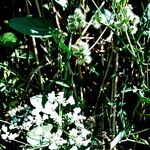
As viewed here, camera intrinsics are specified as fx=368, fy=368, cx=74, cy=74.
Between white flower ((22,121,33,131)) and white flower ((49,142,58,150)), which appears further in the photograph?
white flower ((22,121,33,131))

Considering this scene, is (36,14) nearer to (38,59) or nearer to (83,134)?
(38,59)

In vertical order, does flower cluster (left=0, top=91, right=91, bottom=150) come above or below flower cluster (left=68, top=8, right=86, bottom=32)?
below

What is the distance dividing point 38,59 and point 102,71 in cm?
23

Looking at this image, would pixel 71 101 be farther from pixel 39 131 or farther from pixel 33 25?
pixel 33 25

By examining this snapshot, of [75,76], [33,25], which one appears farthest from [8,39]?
[75,76]

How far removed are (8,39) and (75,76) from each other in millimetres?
262

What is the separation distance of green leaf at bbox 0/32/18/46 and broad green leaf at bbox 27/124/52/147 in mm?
308

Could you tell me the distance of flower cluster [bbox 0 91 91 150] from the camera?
1088 millimetres

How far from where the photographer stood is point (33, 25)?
1183 millimetres

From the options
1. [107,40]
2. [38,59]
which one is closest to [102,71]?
[107,40]

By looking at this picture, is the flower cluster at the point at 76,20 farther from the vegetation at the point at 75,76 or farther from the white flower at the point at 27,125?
the white flower at the point at 27,125

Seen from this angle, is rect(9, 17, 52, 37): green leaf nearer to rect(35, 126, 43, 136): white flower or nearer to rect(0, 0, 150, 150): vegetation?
rect(0, 0, 150, 150): vegetation

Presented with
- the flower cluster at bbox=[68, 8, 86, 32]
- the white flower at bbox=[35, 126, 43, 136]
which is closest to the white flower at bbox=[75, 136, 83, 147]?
the white flower at bbox=[35, 126, 43, 136]

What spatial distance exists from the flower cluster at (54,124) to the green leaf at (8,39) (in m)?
0.21
